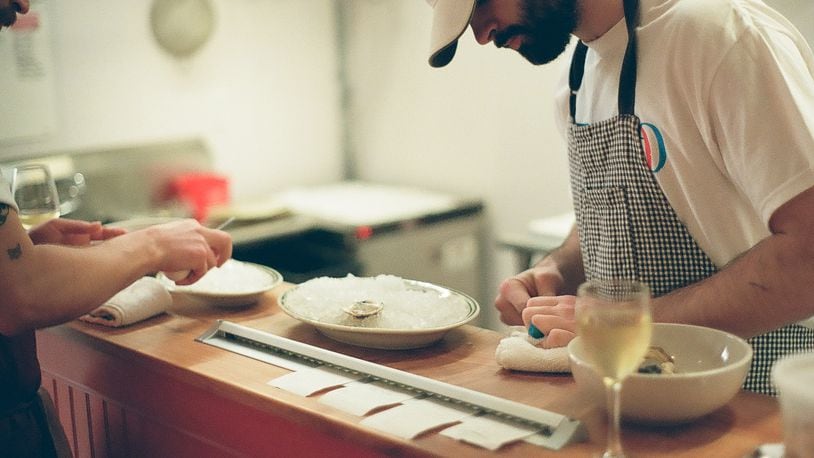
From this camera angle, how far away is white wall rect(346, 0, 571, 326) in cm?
381

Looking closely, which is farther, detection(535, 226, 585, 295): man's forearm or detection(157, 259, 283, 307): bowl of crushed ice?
detection(535, 226, 585, 295): man's forearm

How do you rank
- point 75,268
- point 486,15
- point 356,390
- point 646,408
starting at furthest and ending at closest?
point 486,15
point 75,268
point 356,390
point 646,408

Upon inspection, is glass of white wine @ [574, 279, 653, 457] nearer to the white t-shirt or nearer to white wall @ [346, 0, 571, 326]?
the white t-shirt

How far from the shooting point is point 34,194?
1.96 meters

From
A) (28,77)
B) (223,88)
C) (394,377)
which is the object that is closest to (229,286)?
(394,377)

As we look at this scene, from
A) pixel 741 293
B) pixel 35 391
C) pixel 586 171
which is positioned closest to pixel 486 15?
pixel 586 171

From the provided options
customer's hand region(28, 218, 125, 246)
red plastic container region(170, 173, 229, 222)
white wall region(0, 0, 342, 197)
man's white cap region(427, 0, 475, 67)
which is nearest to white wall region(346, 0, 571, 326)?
white wall region(0, 0, 342, 197)

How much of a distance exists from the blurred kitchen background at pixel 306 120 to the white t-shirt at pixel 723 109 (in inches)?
56.1

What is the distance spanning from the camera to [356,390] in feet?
4.76

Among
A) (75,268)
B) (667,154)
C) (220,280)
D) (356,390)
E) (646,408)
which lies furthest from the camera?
(220,280)

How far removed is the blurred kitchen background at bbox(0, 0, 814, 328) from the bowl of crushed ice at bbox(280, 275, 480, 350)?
4.53 ft

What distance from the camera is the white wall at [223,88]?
3527mm

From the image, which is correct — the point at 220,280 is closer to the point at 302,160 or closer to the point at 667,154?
the point at 667,154

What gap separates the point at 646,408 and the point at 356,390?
0.46m
